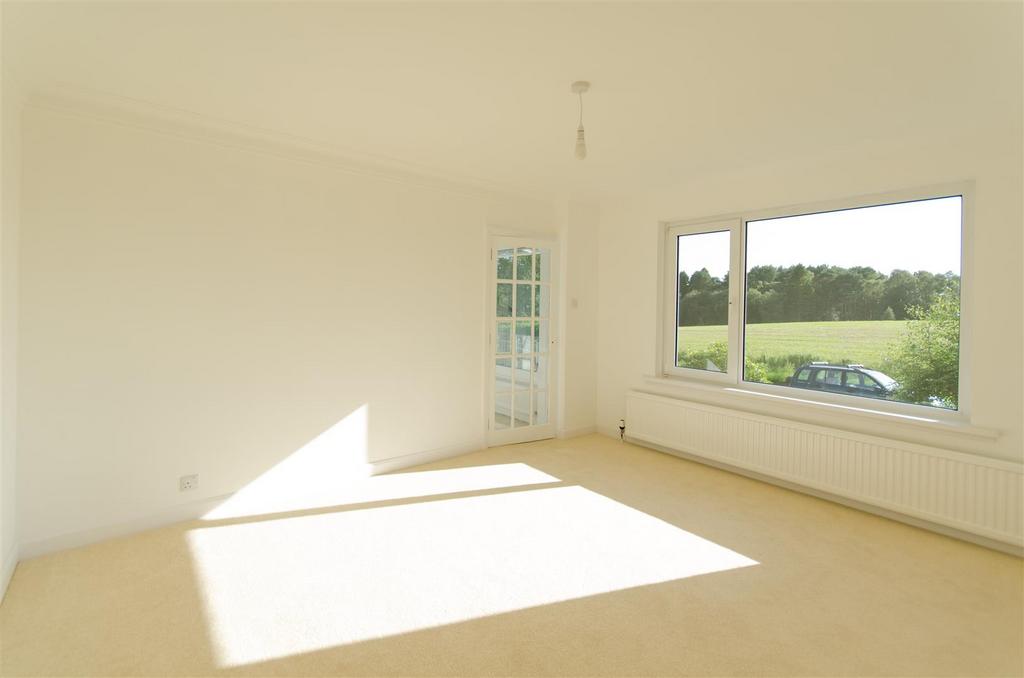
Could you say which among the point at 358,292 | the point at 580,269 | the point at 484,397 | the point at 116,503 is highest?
the point at 580,269

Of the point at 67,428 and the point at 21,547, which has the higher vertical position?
the point at 67,428

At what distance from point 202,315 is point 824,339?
4.70 m

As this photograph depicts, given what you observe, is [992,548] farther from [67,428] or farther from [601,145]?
[67,428]

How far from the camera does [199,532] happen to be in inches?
133

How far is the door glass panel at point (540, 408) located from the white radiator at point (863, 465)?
4.00ft

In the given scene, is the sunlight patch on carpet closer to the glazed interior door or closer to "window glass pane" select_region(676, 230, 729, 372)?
the glazed interior door

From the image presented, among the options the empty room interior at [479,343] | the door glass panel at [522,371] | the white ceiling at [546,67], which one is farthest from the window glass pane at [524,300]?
the white ceiling at [546,67]

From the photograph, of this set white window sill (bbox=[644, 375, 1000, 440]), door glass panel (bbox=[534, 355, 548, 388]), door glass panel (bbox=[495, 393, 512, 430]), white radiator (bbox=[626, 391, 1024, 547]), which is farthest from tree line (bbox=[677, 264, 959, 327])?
door glass panel (bbox=[495, 393, 512, 430])

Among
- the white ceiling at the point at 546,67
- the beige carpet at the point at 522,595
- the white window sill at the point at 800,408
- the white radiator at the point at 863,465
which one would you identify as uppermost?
the white ceiling at the point at 546,67

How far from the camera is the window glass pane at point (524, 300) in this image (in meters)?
5.54

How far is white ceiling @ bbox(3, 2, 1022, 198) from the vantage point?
2223mm

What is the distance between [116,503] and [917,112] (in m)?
5.41

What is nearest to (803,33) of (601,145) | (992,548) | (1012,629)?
(601,145)

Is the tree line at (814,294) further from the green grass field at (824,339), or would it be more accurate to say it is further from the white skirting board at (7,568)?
the white skirting board at (7,568)
